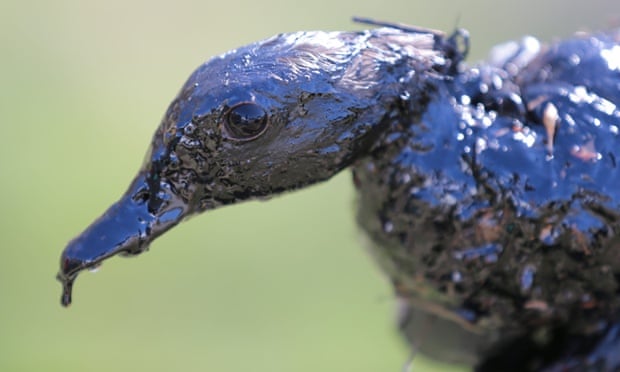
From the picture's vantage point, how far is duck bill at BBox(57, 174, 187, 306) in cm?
100

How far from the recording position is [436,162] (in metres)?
1.10

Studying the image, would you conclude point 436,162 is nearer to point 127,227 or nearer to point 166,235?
point 127,227

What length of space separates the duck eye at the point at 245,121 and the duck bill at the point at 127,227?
0.32 ft

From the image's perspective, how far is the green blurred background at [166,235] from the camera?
371 cm

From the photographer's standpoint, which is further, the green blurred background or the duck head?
the green blurred background

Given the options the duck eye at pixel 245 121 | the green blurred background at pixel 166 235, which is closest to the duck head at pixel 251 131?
the duck eye at pixel 245 121

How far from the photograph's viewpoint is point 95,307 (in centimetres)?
392

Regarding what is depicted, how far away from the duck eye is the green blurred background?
2.13 meters

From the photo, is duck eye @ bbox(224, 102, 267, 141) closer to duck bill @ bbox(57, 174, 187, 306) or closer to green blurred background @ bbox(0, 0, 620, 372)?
duck bill @ bbox(57, 174, 187, 306)

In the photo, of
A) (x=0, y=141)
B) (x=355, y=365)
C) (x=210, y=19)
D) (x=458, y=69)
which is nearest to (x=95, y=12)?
(x=210, y=19)

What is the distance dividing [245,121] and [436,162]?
0.24 metres

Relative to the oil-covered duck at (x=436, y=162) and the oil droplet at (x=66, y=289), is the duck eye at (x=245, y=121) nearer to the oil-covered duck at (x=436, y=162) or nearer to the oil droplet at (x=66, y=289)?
the oil-covered duck at (x=436, y=162)

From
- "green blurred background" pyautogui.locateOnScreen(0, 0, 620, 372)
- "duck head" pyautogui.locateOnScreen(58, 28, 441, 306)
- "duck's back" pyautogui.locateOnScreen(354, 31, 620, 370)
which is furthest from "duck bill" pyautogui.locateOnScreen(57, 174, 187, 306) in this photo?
"green blurred background" pyautogui.locateOnScreen(0, 0, 620, 372)

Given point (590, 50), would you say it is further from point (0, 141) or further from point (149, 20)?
point (149, 20)
